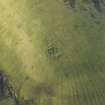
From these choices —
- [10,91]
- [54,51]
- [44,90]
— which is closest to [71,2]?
[54,51]

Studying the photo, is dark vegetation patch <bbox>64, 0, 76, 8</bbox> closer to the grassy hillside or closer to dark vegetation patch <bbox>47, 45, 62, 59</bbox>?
the grassy hillside

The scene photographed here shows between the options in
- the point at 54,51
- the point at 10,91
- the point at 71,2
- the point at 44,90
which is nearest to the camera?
the point at 44,90

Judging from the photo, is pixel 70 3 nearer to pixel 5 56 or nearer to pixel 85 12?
pixel 85 12

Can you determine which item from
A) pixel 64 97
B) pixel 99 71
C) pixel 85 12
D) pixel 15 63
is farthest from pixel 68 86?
pixel 85 12

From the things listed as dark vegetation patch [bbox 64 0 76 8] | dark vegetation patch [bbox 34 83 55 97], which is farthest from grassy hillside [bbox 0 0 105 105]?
dark vegetation patch [bbox 64 0 76 8]

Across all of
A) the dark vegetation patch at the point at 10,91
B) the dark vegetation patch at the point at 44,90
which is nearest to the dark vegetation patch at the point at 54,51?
the dark vegetation patch at the point at 44,90

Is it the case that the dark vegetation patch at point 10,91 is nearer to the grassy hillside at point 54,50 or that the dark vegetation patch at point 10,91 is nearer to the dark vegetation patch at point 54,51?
the grassy hillside at point 54,50

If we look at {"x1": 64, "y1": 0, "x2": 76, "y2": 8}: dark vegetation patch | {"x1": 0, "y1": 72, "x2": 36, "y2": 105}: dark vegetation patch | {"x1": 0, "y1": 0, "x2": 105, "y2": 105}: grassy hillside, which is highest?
{"x1": 64, "y1": 0, "x2": 76, "y2": 8}: dark vegetation patch

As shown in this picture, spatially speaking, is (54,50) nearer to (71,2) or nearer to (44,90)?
(44,90)
